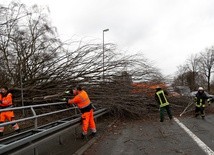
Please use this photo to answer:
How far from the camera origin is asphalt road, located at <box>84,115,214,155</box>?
7274mm

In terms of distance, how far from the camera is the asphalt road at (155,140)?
7.27 m

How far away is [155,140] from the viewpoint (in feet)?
28.6

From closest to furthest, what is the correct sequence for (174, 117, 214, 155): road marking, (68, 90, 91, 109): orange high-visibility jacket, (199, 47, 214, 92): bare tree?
1. (174, 117, 214, 155): road marking
2. (68, 90, 91, 109): orange high-visibility jacket
3. (199, 47, 214, 92): bare tree

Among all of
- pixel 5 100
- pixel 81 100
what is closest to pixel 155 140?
pixel 81 100

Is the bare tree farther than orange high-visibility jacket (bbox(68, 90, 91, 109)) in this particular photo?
Yes

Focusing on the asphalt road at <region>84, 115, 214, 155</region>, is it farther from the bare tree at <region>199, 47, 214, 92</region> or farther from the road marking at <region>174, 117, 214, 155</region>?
the bare tree at <region>199, 47, 214, 92</region>

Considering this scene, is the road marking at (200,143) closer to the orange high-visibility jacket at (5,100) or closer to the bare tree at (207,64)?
the orange high-visibility jacket at (5,100)

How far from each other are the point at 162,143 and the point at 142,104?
213 inches

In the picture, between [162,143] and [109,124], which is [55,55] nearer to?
[109,124]

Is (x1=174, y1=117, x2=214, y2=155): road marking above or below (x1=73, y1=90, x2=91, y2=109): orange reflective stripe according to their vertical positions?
below

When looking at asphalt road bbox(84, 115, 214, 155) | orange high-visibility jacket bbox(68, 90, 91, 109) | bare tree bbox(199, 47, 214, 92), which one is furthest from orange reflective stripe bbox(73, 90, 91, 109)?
bare tree bbox(199, 47, 214, 92)

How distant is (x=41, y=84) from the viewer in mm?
11766

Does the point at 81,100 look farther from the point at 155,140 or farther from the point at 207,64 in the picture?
the point at 207,64

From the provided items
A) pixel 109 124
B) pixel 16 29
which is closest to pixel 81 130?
pixel 109 124
